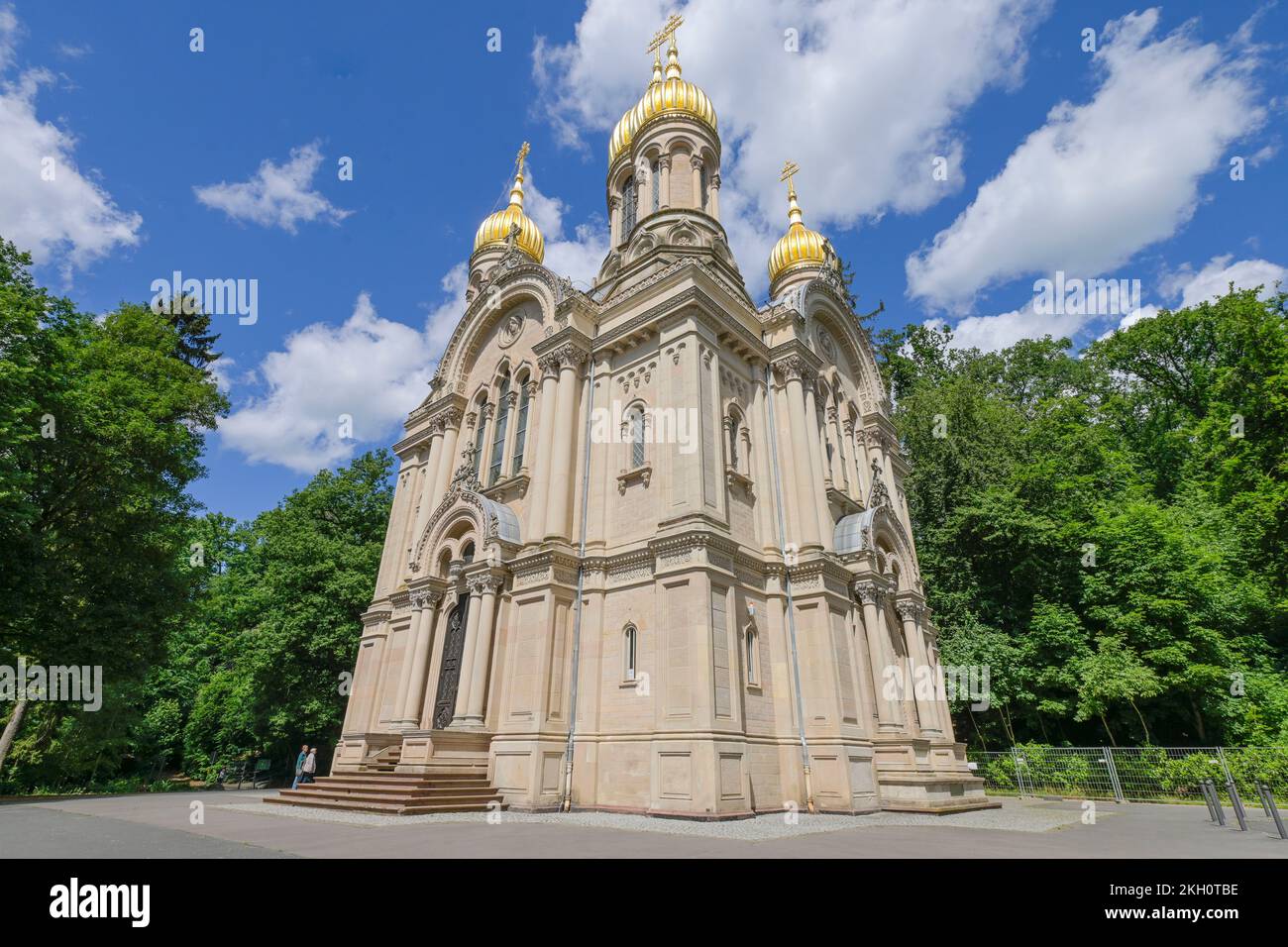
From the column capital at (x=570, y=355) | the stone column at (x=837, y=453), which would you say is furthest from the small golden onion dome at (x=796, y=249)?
the column capital at (x=570, y=355)

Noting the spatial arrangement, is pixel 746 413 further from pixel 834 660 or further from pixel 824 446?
pixel 834 660

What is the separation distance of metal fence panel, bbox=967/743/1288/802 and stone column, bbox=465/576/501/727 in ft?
50.6

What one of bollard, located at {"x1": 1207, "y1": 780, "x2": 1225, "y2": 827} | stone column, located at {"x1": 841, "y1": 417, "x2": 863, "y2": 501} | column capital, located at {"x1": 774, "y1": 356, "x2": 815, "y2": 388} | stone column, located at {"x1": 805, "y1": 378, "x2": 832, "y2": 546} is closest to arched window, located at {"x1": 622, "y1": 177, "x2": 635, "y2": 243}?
column capital, located at {"x1": 774, "y1": 356, "x2": 815, "y2": 388}

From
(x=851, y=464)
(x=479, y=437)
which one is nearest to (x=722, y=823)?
(x=851, y=464)

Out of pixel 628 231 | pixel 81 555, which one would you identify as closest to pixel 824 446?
pixel 628 231

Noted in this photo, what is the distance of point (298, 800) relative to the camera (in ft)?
47.1

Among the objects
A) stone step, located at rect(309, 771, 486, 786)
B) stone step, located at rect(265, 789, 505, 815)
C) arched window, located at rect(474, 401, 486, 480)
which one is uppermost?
arched window, located at rect(474, 401, 486, 480)

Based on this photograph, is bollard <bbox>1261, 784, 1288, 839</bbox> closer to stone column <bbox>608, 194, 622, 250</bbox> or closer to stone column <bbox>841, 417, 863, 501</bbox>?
stone column <bbox>841, 417, 863, 501</bbox>

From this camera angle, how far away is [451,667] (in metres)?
17.8

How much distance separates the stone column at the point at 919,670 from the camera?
18.8m

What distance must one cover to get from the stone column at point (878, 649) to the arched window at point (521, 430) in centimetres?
1032

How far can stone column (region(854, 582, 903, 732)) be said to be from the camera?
16641mm

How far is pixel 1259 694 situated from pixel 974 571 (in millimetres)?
8928
